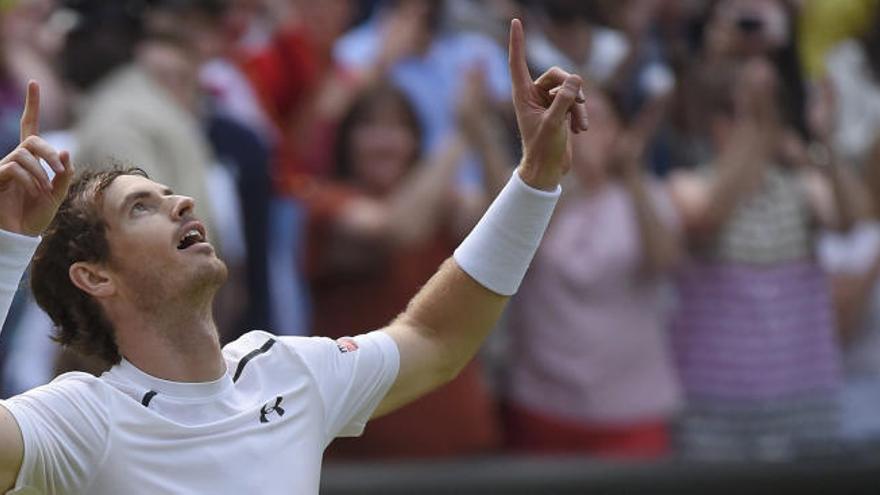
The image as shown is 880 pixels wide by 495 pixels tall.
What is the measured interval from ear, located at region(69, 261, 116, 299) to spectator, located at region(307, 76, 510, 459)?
3.28 metres

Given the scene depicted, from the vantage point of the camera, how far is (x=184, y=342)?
3865 millimetres

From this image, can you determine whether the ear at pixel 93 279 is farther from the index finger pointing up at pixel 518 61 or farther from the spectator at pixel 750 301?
the spectator at pixel 750 301

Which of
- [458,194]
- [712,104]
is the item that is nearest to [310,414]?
[458,194]

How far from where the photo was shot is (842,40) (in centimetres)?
909

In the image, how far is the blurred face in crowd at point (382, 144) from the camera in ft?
23.9

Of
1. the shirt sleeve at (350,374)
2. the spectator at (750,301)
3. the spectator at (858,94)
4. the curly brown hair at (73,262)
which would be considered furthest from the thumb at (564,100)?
the spectator at (858,94)

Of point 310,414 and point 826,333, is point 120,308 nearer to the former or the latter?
point 310,414

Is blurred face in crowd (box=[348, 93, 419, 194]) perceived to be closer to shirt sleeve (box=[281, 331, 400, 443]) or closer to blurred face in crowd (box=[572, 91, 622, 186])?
blurred face in crowd (box=[572, 91, 622, 186])

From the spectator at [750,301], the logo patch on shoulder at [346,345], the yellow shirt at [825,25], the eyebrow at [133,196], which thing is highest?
the yellow shirt at [825,25]

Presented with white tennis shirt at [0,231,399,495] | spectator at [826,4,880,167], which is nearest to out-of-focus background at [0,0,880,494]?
spectator at [826,4,880,167]

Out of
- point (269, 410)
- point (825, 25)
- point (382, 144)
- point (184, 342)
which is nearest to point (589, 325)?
point (382, 144)

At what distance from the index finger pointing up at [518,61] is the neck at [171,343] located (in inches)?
32.6

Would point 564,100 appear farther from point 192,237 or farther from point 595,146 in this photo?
point 595,146

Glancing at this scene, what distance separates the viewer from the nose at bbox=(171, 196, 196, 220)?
12.7 ft
